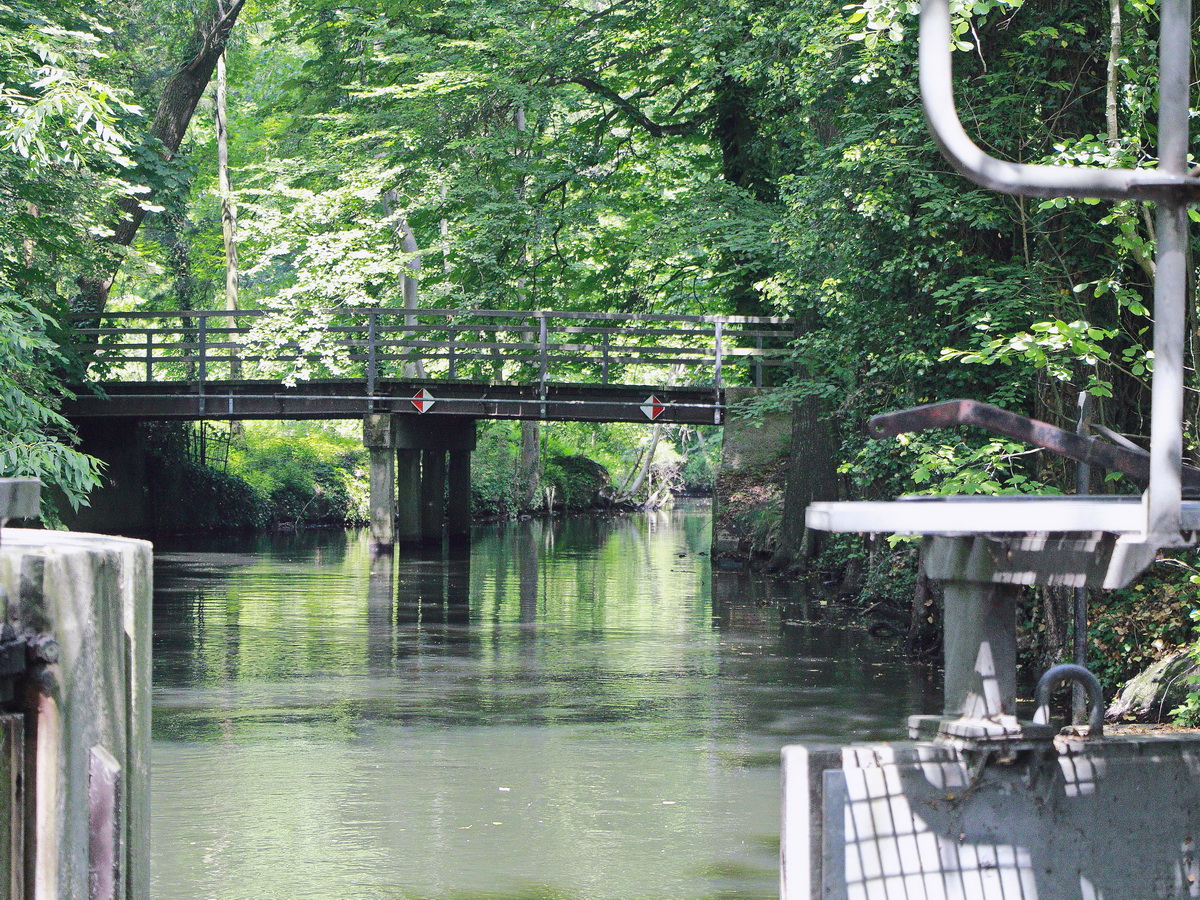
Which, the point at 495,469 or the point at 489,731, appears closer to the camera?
the point at 489,731

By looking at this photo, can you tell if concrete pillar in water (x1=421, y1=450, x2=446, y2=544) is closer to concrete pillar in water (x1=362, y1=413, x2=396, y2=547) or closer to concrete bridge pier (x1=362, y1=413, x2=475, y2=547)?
concrete bridge pier (x1=362, y1=413, x2=475, y2=547)

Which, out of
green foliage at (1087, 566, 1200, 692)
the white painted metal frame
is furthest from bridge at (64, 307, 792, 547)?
the white painted metal frame

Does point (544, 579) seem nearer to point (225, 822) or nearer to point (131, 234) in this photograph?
point (131, 234)

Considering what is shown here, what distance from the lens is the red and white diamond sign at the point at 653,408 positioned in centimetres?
2459

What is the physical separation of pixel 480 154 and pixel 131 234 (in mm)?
5919

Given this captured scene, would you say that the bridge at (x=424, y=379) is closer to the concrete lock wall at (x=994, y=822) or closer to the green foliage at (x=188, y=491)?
the green foliage at (x=188, y=491)

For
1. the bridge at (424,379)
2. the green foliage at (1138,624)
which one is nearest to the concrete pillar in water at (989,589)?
the green foliage at (1138,624)

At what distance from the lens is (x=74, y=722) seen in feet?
11.3

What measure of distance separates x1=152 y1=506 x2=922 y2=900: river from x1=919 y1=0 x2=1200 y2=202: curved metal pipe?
4318mm

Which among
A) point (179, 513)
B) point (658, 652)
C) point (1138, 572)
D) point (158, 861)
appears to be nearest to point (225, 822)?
point (158, 861)

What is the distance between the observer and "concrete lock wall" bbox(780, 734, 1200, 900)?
12.6 ft

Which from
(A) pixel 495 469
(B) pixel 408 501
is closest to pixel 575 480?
(A) pixel 495 469

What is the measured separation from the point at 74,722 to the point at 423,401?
22045mm

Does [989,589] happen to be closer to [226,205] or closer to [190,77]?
[190,77]
